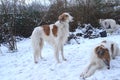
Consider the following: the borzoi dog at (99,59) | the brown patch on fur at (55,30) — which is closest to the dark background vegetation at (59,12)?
the brown patch on fur at (55,30)

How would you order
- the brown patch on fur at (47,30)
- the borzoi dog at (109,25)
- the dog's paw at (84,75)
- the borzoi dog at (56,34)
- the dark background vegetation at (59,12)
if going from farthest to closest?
the dark background vegetation at (59,12), the borzoi dog at (109,25), the brown patch on fur at (47,30), the borzoi dog at (56,34), the dog's paw at (84,75)

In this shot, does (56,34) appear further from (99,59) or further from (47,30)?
(99,59)

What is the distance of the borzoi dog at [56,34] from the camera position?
747cm

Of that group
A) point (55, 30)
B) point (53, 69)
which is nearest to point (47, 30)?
point (55, 30)

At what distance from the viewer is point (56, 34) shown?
7.50 metres

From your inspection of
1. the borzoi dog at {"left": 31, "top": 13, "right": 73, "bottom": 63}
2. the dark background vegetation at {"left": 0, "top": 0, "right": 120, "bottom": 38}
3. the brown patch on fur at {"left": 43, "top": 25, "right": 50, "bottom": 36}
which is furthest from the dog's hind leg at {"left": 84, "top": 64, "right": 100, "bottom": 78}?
the dark background vegetation at {"left": 0, "top": 0, "right": 120, "bottom": 38}

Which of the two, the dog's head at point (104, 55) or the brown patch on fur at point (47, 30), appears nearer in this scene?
the dog's head at point (104, 55)

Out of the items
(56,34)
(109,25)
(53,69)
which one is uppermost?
(56,34)

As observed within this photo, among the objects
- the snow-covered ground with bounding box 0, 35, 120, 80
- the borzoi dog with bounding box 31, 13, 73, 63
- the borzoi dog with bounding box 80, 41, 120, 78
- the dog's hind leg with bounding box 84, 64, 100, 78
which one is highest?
the borzoi dog with bounding box 31, 13, 73, 63

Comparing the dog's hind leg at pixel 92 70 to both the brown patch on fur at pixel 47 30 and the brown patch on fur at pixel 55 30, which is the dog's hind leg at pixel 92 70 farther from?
the brown patch on fur at pixel 47 30

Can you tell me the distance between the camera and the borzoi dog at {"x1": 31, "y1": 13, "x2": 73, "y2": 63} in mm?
7469

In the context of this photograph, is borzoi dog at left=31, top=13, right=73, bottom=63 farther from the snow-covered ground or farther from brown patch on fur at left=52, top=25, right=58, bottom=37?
the snow-covered ground

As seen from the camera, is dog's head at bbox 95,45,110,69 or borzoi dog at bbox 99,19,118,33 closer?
dog's head at bbox 95,45,110,69

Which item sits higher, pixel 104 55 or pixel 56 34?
pixel 56 34
